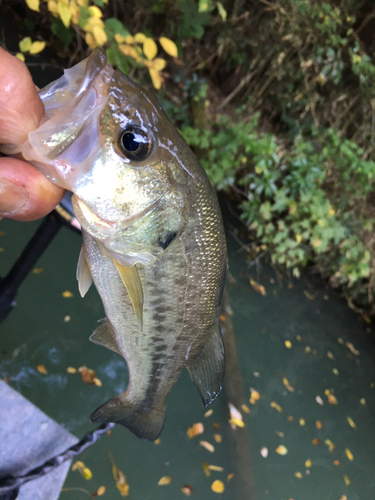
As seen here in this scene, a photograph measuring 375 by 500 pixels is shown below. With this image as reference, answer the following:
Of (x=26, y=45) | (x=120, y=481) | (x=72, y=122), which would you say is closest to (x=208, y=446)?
(x=120, y=481)

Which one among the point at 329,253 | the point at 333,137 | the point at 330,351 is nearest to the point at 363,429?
the point at 330,351

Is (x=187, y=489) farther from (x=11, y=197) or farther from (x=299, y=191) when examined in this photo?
(x=299, y=191)

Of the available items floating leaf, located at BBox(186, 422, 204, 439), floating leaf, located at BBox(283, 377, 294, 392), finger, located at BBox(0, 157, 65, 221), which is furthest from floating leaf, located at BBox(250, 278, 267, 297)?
finger, located at BBox(0, 157, 65, 221)

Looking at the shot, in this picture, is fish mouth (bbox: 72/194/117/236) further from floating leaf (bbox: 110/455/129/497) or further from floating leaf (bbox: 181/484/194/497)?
floating leaf (bbox: 181/484/194/497)

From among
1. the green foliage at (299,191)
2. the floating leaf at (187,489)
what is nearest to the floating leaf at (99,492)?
the floating leaf at (187,489)

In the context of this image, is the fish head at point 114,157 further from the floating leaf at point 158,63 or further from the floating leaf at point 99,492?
the floating leaf at point 99,492
